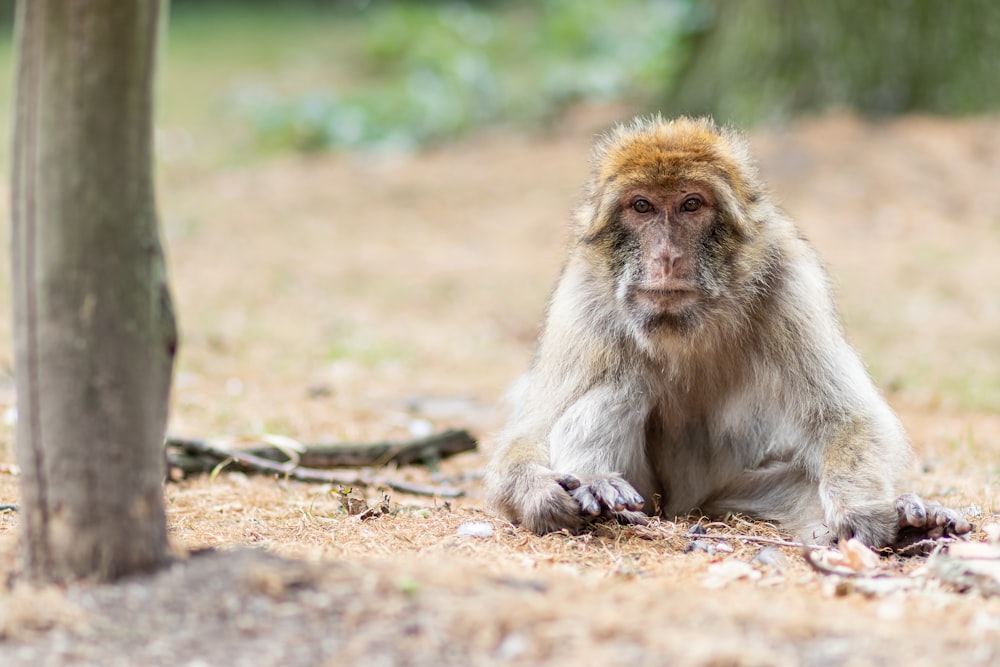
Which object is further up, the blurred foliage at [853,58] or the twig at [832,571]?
the blurred foliage at [853,58]

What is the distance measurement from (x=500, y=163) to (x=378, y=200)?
75.2 inches

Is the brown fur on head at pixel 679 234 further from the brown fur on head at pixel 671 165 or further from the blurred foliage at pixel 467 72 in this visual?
the blurred foliage at pixel 467 72

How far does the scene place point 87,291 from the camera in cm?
287

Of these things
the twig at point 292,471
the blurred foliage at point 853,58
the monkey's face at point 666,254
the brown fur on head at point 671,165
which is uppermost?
the blurred foliage at point 853,58

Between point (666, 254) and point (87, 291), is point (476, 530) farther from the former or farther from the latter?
point (87, 291)

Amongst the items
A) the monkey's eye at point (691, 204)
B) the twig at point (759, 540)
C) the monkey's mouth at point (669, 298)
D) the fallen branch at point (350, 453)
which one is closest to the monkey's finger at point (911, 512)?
the twig at point (759, 540)

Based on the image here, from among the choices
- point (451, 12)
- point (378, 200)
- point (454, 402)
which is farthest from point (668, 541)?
point (451, 12)

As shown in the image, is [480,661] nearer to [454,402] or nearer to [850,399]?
[850,399]

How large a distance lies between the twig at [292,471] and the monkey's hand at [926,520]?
1.92 meters

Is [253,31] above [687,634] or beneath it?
above

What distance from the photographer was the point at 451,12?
2295 centimetres

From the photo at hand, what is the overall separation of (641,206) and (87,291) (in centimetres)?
198

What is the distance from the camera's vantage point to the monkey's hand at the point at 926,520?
3883 mm

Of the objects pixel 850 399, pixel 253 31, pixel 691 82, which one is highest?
pixel 253 31
